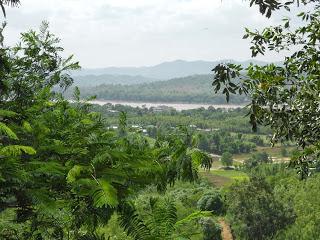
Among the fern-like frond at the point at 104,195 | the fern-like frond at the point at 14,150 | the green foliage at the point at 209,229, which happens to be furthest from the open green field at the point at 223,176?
the fern-like frond at the point at 14,150

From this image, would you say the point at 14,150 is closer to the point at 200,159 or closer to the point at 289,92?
the point at 200,159

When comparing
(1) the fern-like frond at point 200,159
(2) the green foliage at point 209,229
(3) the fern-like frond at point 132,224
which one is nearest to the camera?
(1) the fern-like frond at point 200,159

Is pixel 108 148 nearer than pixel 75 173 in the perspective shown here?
No

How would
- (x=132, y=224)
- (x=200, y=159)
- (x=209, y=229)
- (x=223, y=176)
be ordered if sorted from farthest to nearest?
(x=223, y=176), (x=209, y=229), (x=132, y=224), (x=200, y=159)

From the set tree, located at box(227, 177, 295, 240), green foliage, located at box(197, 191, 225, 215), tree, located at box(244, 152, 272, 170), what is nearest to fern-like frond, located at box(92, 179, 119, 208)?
tree, located at box(227, 177, 295, 240)

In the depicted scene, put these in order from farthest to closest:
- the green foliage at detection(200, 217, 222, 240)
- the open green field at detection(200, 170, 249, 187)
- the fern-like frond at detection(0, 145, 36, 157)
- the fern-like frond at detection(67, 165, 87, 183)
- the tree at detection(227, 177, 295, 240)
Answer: the open green field at detection(200, 170, 249, 187)
the green foliage at detection(200, 217, 222, 240)
the tree at detection(227, 177, 295, 240)
the fern-like frond at detection(67, 165, 87, 183)
the fern-like frond at detection(0, 145, 36, 157)

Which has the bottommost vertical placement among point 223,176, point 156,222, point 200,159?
point 223,176

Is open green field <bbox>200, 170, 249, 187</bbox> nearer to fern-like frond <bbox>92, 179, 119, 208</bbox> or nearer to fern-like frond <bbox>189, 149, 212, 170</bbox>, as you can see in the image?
fern-like frond <bbox>189, 149, 212, 170</bbox>

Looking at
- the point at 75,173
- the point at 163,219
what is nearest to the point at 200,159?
the point at 163,219

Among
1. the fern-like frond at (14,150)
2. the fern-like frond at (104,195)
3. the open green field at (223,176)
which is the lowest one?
the open green field at (223,176)

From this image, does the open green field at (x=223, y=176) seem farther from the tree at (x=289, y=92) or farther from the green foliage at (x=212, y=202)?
the tree at (x=289, y=92)

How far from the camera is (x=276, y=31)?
8.65 meters

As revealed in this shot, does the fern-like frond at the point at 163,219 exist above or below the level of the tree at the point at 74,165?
below

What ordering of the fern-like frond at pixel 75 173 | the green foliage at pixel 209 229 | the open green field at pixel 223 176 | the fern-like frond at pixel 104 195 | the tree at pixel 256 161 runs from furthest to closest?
1. the tree at pixel 256 161
2. the open green field at pixel 223 176
3. the green foliage at pixel 209 229
4. the fern-like frond at pixel 75 173
5. the fern-like frond at pixel 104 195
